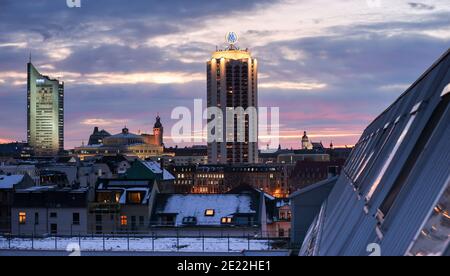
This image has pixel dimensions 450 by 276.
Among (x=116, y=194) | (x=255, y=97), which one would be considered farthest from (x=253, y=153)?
(x=116, y=194)

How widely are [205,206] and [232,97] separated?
136189mm

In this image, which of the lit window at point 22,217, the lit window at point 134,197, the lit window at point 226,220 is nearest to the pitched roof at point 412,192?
the lit window at point 226,220

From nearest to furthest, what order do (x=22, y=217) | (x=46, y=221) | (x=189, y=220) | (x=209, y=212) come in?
(x=189, y=220)
(x=209, y=212)
(x=46, y=221)
(x=22, y=217)

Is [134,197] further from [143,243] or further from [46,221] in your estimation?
[143,243]

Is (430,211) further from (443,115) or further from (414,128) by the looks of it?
(414,128)

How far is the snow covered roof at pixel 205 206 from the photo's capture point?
4797 cm

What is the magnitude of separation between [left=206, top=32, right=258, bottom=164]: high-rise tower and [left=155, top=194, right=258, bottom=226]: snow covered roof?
127673mm

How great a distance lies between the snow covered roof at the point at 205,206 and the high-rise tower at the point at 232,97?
12767 cm

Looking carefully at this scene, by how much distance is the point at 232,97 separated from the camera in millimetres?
184625

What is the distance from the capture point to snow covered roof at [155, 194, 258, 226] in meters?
48.0

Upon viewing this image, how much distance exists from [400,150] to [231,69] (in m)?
178

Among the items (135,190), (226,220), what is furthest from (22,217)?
(226,220)

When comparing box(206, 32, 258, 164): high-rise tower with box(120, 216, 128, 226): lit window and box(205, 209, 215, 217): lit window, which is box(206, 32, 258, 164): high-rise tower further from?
box(205, 209, 215, 217): lit window

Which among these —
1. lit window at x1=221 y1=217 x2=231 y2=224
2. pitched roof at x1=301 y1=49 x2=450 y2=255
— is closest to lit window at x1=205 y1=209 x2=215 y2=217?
lit window at x1=221 y1=217 x2=231 y2=224
